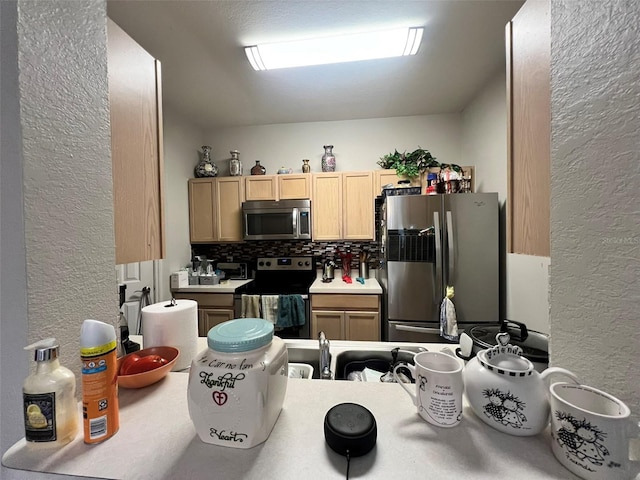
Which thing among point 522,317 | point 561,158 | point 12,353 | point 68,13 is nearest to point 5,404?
point 12,353

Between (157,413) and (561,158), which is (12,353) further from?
(561,158)

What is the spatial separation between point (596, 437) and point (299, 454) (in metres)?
0.53

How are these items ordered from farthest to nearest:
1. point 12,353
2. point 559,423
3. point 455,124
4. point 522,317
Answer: point 455,124, point 522,317, point 12,353, point 559,423

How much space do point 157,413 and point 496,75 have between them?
291cm

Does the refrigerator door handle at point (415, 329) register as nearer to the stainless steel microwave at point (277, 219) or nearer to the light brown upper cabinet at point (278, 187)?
the stainless steel microwave at point (277, 219)

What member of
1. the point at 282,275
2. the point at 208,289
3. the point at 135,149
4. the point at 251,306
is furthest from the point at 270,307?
the point at 135,149

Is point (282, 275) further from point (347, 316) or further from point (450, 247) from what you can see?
point (450, 247)

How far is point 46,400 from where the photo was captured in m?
0.49

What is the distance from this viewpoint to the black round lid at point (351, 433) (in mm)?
484

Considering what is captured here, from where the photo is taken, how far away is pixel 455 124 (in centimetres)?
279

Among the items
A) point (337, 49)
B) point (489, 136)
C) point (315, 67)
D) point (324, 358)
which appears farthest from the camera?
point (489, 136)

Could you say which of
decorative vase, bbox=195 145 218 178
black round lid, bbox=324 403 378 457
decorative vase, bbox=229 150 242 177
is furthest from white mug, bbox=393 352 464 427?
decorative vase, bbox=195 145 218 178

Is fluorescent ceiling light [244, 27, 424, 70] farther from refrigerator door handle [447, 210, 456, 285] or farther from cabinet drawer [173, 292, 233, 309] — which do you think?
cabinet drawer [173, 292, 233, 309]

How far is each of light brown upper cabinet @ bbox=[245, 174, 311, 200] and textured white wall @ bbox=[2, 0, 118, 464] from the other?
2065mm
